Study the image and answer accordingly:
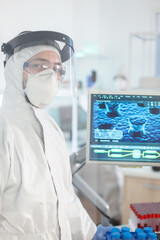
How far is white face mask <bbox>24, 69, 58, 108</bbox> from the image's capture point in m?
0.95

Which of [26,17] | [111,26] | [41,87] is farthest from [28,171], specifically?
[111,26]

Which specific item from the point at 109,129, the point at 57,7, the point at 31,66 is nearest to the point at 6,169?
the point at 31,66

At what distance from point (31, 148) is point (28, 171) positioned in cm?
8

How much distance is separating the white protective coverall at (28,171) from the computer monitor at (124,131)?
0.52 ft

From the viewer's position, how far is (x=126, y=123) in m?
1.15

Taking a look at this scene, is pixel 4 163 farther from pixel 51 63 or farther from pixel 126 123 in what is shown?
pixel 126 123

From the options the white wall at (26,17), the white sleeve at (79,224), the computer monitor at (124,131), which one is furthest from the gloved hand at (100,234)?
the white wall at (26,17)

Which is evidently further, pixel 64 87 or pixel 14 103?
pixel 64 87

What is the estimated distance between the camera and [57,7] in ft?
4.29

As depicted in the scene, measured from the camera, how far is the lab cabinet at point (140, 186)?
2.11m

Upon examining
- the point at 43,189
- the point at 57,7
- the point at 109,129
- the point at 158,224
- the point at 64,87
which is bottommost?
the point at 158,224

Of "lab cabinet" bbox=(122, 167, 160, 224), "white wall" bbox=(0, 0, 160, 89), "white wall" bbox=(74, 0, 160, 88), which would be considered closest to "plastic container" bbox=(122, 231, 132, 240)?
"lab cabinet" bbox=(122, 167, 160, 224)

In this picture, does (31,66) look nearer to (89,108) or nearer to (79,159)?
(89,108)

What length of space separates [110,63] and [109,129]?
2.99 m
